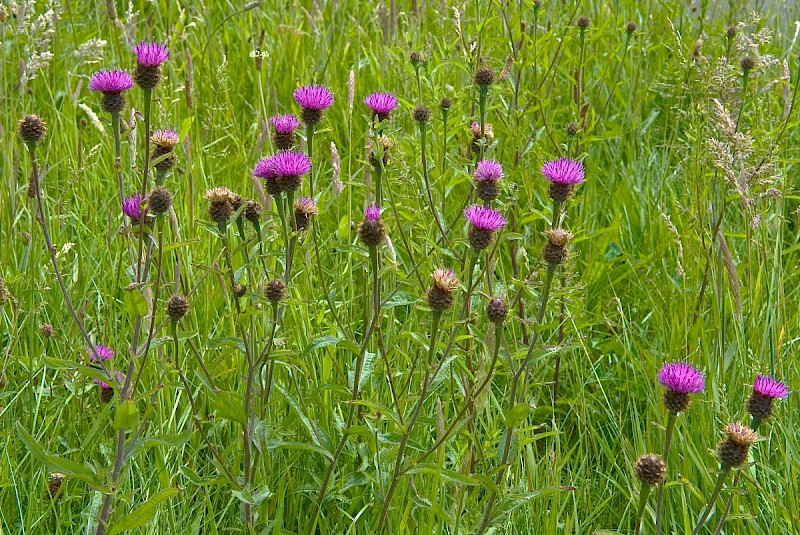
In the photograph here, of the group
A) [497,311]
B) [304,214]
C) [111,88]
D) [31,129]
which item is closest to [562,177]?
[497,311]

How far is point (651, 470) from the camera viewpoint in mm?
1469

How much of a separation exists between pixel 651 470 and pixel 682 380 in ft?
0.59

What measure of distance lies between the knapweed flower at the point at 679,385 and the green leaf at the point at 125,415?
88 centimetres

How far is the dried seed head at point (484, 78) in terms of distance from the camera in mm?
2059

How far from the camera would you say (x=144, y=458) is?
198 cm

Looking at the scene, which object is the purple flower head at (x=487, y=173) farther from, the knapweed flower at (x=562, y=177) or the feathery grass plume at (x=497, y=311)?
the feathery grass plume at (x=497, y=311)

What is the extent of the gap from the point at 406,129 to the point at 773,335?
1477mm

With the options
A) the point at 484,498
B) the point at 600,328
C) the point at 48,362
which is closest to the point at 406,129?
the point at 600,328

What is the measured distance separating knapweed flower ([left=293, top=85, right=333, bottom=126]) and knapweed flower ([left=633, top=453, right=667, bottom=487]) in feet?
3.09

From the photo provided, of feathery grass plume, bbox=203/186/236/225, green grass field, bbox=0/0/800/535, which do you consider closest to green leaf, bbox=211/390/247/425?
green grass field, bbox=0/0/800/535

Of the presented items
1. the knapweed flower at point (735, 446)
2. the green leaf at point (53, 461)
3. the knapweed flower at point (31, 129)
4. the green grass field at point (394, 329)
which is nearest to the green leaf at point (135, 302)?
the green grass field at point (394, 329)

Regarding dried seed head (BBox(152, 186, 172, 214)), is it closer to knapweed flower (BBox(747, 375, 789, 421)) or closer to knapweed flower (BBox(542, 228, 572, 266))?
knapweed flower (BBox(542, 228, 572, 266))

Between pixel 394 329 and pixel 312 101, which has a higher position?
pixel 312 101

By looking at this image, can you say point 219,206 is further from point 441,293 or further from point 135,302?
point 441,293
